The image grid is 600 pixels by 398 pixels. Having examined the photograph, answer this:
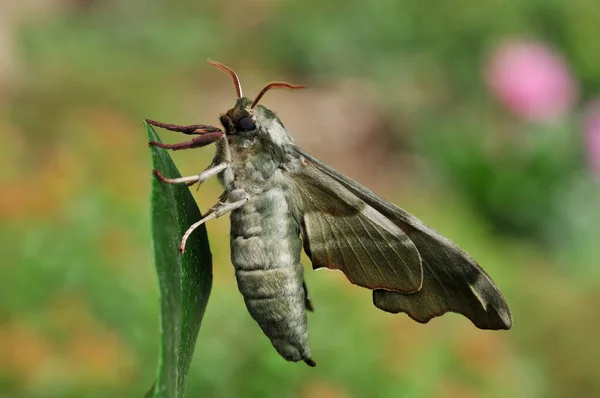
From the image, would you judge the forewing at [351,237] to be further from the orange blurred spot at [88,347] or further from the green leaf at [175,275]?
the orange blurred spot at [88,347]

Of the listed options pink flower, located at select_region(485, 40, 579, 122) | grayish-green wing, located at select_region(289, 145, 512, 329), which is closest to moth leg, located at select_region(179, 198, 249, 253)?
grayish-green wing, located at select_region(289, 145, 512, 329)

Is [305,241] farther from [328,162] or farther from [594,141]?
[328,162]

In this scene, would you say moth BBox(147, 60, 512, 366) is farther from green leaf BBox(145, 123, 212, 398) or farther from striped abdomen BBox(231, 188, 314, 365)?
green leaf BBox(145, 123, 212, 398)

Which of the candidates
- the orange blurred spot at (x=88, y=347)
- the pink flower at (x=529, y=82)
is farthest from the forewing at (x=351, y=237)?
the pink flower at (x=529, y=82)

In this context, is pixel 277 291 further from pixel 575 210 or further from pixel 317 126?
pixel 317 126

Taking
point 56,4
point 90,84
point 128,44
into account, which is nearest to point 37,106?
point 90,84
